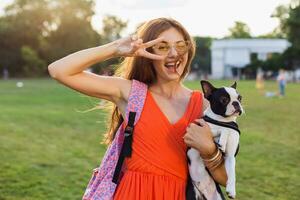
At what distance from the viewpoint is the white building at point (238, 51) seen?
95.8 meters

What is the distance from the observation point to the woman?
3012mm

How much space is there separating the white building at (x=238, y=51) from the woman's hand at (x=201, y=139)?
3640 inches

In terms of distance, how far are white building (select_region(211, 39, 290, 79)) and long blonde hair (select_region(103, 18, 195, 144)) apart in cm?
9212

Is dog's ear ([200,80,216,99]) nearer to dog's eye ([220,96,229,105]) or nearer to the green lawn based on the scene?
dog's eye ([220,96,229,105])

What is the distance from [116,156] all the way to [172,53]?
636mm

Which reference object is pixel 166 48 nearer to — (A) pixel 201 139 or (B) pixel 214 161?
(A) pixel 201 139

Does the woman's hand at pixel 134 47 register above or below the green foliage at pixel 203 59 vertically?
above

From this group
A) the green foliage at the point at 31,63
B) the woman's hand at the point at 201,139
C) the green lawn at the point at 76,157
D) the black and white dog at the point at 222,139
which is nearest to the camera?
the woman's hand at the point at 201,139

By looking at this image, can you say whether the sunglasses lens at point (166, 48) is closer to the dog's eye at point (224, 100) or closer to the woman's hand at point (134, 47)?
the woman's hand at point (134, 47)

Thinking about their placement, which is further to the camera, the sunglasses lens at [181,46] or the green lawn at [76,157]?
the green lawn at [76,157]

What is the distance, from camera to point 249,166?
935 cm

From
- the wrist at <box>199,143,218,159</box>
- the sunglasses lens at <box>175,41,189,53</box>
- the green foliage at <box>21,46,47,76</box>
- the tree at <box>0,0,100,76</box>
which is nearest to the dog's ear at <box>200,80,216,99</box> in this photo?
the sunglasses lens at <box>175,41,189,53</box>

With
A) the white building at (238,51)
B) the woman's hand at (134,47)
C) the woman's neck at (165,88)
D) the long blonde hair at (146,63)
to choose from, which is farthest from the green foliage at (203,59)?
the woman's hand at (134,47)

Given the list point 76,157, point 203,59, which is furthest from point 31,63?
point 76,157
